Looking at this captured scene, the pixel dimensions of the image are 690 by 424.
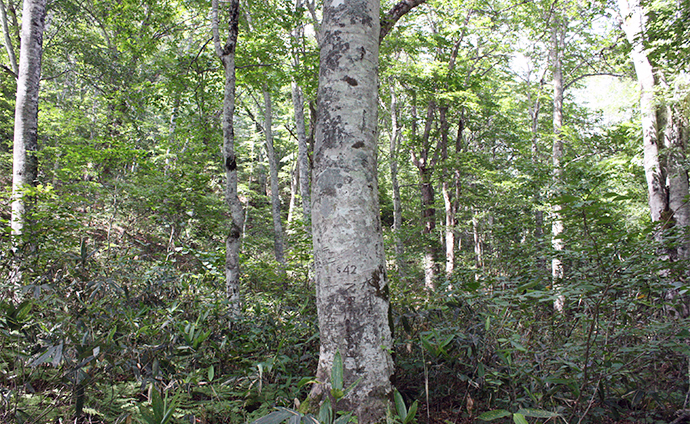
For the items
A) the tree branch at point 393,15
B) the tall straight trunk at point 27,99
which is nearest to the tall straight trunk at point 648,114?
the tree branch at point 393,15

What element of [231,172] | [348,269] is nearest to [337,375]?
[348,269]

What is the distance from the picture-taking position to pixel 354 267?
2129 millimetres

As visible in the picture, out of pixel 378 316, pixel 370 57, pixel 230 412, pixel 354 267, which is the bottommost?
pixel 230 412

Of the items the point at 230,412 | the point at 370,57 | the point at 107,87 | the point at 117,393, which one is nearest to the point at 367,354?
the point at 230,412

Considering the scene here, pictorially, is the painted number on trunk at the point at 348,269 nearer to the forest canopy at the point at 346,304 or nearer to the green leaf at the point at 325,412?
the forest canopy at the point at 346,304

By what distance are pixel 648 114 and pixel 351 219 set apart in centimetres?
677

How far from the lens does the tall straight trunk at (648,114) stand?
19.5 feet

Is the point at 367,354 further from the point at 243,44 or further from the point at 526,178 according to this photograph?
the point at 526,178

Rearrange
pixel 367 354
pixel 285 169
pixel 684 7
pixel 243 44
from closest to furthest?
pixel 367 354 < pixel 684 7 < pixel 243 44 < pixel 285 169

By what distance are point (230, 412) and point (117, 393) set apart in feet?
2.74

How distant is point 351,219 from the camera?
2.19 meters

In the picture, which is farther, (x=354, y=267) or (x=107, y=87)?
(x=107, y=87)

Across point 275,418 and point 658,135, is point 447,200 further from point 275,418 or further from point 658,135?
point 275,418

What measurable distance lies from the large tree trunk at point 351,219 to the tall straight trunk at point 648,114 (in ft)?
19.3
